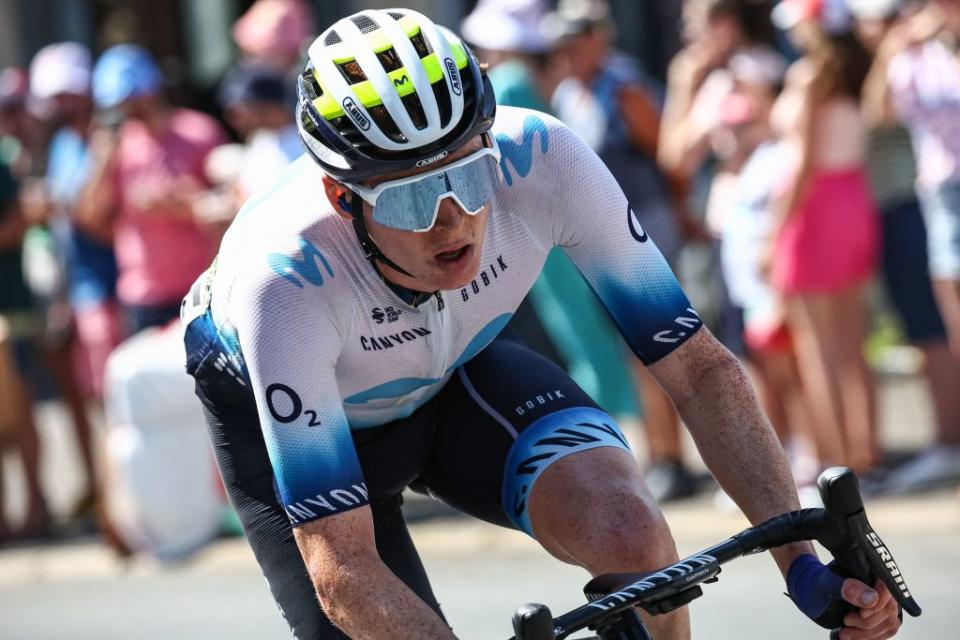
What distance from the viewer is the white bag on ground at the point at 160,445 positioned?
782 centimetres

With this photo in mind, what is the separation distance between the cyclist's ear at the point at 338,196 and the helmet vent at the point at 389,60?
0.25 meters

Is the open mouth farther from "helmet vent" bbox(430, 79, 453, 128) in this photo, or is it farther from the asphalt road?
the asphalt road

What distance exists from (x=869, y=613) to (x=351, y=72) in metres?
1.44

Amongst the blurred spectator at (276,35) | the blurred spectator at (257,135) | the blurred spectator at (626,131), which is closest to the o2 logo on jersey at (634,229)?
the blurred spectator at (257,135)

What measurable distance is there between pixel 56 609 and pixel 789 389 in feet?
11.4

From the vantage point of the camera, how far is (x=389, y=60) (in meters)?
3.52

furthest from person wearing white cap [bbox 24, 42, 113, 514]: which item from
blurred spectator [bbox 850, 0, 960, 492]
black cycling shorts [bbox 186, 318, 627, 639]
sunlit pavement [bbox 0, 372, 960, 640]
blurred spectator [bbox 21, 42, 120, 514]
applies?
black cycling shorts [bbox 186, 318, 627, 639]

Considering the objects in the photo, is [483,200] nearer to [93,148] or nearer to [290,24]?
[290,24]

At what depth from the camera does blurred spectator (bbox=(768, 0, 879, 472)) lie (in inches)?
294

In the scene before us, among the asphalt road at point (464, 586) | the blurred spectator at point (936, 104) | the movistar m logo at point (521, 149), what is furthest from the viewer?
the blurred spectator at point (936, 104)

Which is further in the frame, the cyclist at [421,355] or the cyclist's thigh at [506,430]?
the cyclist's thigh at [506,430]

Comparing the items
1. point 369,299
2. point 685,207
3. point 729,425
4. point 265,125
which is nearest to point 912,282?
point 685,207

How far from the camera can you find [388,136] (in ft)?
11.2

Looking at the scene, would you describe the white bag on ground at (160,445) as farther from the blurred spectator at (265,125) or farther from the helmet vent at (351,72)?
the helmet vent at (351,72)
